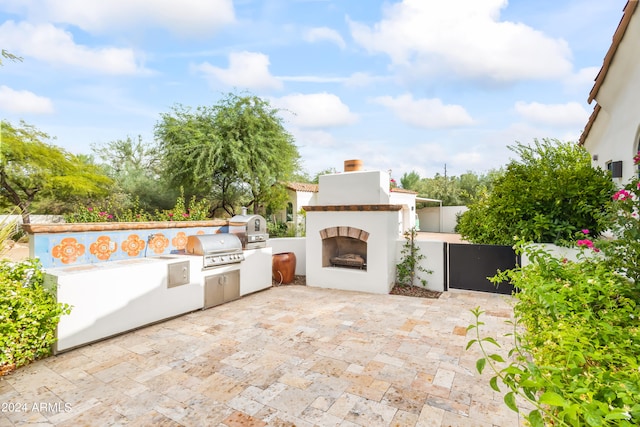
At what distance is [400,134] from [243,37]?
764cm

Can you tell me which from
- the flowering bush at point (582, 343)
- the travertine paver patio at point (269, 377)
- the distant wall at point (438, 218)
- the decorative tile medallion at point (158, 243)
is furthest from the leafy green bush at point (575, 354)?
the distant wall at point (438, 218)

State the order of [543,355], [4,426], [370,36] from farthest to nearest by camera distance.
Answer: [370,36] → [4,426] → [543,355]

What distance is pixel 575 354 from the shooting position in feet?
4.22

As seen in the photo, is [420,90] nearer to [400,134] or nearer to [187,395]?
[400,134]

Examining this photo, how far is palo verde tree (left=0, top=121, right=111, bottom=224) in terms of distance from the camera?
13500 mm

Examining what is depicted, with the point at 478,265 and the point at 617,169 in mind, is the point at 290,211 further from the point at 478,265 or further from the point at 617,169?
the point at 617,169

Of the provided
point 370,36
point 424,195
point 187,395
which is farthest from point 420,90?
point 424,195

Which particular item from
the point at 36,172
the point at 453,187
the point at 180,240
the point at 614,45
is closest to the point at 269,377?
the point at 180,240

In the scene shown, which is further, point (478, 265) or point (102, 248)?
point (478, 265)

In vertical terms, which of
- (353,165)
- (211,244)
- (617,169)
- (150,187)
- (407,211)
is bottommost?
(211,244)

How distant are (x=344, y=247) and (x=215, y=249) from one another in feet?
10.7

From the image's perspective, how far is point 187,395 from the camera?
9.39 ft

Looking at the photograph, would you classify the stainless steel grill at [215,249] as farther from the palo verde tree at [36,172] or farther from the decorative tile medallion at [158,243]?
the palo verde tree at [36,172]

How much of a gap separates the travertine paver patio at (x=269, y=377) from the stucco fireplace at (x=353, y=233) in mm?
1710
